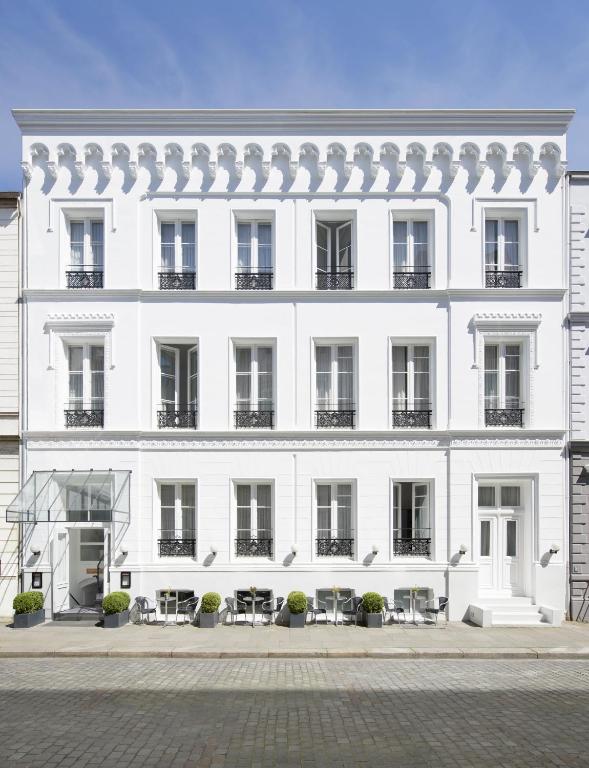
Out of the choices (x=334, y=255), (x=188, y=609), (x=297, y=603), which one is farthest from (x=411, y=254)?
(x=188, y=609)

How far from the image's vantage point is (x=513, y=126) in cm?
1841

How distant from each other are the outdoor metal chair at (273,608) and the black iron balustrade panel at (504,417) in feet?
25.0

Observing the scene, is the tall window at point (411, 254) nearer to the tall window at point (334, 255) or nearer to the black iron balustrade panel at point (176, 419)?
the tall window at point (334, 255)

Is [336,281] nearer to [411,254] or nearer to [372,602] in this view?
[411,254]

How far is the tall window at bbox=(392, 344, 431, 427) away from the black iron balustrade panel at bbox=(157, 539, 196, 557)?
6.91 m

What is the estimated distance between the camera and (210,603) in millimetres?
16906

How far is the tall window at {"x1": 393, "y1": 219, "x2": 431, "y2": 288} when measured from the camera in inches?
728

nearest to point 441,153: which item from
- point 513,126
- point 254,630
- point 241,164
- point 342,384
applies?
point 513,126

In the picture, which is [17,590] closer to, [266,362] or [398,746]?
[266,362]

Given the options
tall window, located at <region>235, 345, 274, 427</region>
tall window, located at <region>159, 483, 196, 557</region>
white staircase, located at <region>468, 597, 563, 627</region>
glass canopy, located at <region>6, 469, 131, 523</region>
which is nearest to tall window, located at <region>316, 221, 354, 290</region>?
tall window, located at <region>235, 345, 274, 427</region>

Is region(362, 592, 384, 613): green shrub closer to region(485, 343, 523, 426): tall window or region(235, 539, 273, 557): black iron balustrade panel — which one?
region(235, 539, 273, 557): black iron balustrade panel

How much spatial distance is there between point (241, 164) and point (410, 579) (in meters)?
12.6

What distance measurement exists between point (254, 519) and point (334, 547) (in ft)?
7.80

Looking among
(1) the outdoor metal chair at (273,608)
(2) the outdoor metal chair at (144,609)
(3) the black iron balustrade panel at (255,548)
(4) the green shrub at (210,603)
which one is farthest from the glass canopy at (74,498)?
(1) the outdoor metal chair at (273,608)
